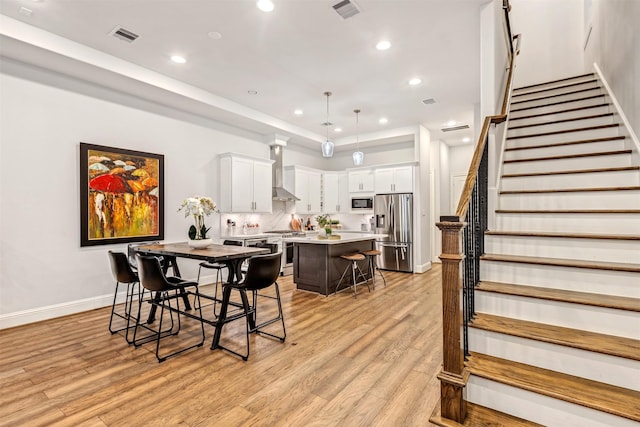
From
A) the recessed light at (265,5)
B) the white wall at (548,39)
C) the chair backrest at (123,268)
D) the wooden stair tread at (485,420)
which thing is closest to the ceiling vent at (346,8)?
the recessed light at (265,5)

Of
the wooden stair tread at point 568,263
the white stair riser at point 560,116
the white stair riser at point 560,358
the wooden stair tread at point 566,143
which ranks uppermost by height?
the white stair riser at point 560,116

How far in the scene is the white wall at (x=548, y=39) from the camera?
5820 mm

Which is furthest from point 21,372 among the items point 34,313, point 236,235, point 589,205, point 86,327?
point 589,205

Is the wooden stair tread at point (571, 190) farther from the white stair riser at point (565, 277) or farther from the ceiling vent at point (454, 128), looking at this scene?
the ceiling vent at point (454, 128)

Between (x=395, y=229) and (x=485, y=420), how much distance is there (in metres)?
5.37

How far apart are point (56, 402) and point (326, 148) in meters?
4.44

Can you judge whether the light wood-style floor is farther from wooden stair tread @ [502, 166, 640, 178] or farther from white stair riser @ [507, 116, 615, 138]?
white stair riser @ [507, 116, 615, 138]

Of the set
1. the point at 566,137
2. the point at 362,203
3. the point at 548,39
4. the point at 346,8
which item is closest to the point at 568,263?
the point at 566,137

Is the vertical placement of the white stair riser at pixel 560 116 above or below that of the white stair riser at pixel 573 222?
above

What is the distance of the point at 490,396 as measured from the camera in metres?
1.76

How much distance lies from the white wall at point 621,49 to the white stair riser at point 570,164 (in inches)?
10.3

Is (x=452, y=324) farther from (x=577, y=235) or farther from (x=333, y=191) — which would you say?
(x=333, y=191)

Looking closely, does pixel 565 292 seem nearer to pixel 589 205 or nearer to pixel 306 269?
pixel 589 205

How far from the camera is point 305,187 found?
7.61 meters
